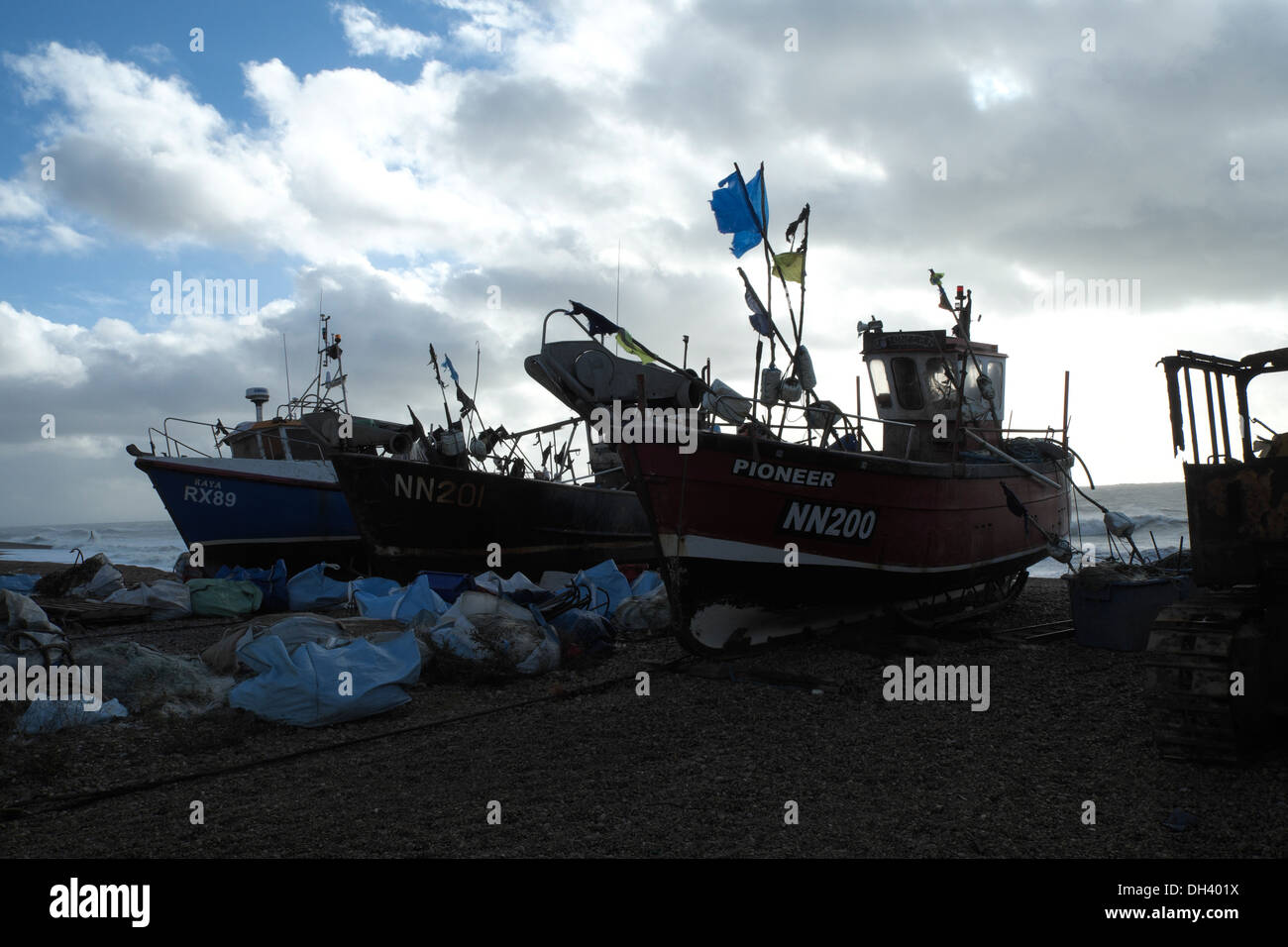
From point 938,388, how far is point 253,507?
1222 cm

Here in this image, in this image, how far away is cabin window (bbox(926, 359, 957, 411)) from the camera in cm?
1192

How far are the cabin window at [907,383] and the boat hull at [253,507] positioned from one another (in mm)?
10143

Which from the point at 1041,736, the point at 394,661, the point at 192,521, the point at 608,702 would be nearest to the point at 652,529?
the point at 608,702

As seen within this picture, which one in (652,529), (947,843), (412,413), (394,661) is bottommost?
(947,843)

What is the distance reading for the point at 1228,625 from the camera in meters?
4.88

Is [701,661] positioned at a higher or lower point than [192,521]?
lower

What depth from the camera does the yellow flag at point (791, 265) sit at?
9.02 metres

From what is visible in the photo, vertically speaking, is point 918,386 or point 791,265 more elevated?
point 791,265

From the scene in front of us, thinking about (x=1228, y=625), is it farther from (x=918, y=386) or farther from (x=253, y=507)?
(x=253, y=507)

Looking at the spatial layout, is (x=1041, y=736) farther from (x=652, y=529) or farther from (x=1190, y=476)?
(x=652, y=529)

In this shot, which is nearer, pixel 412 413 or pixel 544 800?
pixel 544 800

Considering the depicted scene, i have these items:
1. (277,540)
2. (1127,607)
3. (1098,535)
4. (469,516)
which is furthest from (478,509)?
(1098,535)

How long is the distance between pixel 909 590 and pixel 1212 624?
15.7ft

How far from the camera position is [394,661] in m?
7.00
